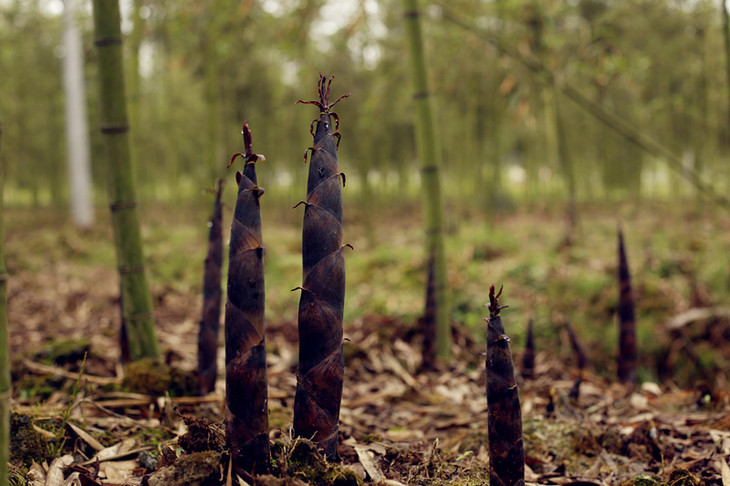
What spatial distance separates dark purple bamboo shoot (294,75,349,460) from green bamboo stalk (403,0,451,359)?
83.6 inches

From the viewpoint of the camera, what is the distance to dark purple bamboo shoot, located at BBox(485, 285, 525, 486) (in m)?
1.43

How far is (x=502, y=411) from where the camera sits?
1.45 meters

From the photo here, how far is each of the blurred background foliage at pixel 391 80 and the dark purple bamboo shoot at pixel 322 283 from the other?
1456 millimetres

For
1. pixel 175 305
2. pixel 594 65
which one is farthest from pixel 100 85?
pixel 594 65

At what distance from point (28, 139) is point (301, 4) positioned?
14.1 metres

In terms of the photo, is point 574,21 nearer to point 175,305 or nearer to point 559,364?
point 559,364

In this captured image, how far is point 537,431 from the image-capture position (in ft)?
7.27

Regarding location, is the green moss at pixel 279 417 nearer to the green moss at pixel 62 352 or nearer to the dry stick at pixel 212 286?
the dry stick at pixel 212 286

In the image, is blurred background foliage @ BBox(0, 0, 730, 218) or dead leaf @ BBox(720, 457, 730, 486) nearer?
dead leaf @ BBox(720, 457, 730, 486)

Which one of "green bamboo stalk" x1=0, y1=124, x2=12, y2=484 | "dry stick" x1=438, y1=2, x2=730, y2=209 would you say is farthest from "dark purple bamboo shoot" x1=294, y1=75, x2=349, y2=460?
"dry stick" x1=438, y1=2, x2=730, y2=209

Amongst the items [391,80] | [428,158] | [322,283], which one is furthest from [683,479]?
[391,80]

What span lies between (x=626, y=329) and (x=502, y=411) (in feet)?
7.31

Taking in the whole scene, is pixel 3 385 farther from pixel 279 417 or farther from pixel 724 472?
pixel 724 472

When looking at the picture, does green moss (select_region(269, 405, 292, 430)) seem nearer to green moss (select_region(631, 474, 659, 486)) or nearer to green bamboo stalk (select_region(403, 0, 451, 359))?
green moss (select_region(631, 474, 659, 486))
